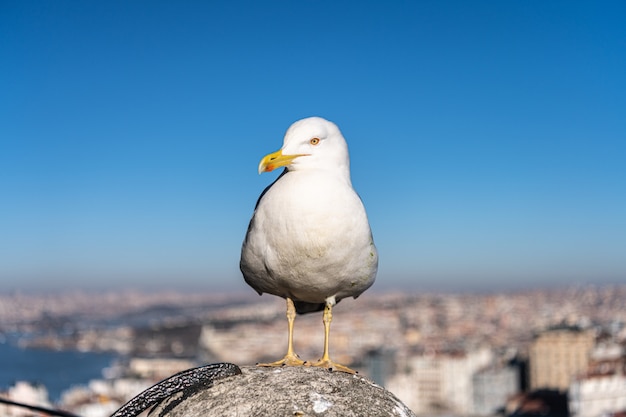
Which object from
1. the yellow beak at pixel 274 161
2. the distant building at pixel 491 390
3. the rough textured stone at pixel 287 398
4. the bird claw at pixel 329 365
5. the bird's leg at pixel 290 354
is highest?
the yellow beak at pixel 274 161

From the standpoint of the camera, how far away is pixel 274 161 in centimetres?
268

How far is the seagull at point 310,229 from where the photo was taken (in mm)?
2562

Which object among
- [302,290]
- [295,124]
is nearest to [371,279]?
[302,290]

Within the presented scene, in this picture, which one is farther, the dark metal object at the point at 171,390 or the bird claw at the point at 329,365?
the bird claw at the point at 329,365

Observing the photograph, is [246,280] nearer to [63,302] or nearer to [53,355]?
[53,355]

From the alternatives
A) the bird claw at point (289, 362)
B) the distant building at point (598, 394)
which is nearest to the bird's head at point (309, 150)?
the bird claw at point (289, 362)

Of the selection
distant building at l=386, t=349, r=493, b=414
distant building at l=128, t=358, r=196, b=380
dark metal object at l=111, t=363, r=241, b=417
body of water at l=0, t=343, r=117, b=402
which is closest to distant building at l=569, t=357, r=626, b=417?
distant building at l=386, t=349, r=493, b=414

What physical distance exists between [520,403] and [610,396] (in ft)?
23.6

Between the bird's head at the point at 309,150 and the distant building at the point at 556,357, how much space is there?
45.1 meters

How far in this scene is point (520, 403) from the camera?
40438mm

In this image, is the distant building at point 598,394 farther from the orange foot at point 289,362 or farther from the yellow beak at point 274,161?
the yellow beak at point 274,161

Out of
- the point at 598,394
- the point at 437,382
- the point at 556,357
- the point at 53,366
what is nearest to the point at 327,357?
the point at 598,394

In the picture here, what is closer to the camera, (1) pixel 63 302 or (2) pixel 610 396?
(2) pixel 610 396

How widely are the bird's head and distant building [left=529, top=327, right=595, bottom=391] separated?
148 ft
